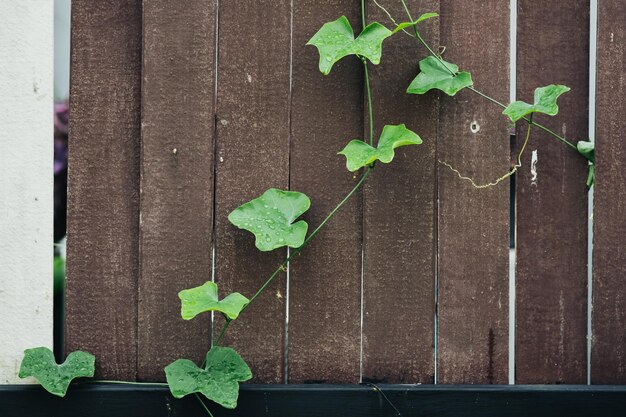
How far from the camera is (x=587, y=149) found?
4.65 feet

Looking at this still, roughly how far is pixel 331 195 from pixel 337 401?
420 mm

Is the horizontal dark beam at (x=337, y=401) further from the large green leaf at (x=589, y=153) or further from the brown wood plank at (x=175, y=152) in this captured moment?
the large green leaf at (x=589, y=153)

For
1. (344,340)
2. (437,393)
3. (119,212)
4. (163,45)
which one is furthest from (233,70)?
(437,393)

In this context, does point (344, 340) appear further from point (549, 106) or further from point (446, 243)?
point (549, 106)

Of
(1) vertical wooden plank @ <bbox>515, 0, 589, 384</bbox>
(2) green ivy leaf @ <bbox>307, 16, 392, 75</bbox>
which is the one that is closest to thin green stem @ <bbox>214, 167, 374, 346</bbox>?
(2) green ivy leaf @ <bbox>307, 16, 392, 75</bbox>

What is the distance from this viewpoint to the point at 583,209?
1.43m

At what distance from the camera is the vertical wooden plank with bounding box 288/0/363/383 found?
1.41 metres

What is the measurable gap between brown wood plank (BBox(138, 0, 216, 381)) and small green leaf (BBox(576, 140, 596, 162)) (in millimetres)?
767

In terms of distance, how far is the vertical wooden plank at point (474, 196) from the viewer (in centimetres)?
142

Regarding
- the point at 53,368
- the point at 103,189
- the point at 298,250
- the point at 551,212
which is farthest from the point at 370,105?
the point at 53,368

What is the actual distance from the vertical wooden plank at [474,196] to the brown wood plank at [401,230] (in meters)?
0.03

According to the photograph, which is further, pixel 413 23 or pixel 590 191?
pixel 590 191

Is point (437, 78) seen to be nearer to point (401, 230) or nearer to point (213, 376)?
point (401, 230)

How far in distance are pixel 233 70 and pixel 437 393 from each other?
0.79 metres
